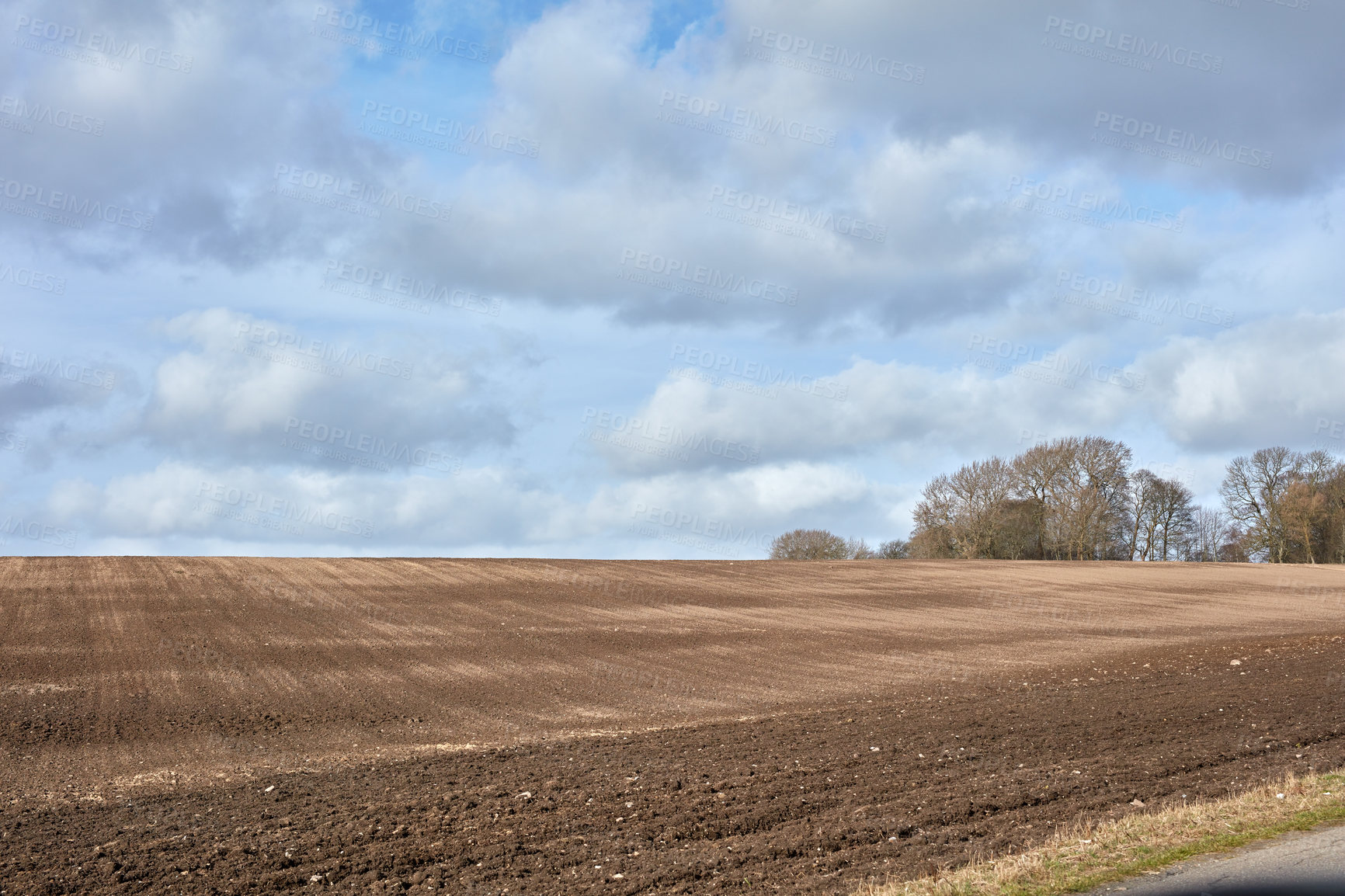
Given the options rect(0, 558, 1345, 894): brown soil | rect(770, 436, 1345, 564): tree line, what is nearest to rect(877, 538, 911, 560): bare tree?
rect(770, 436, 1345, 564): tree line

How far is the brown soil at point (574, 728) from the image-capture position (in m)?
10.0

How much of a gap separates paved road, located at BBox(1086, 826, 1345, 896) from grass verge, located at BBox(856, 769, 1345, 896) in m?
0.18

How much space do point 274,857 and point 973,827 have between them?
7.66 m

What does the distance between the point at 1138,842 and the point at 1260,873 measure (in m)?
1.08

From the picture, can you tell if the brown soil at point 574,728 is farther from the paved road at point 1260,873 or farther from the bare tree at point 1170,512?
the bare tree at point 1170,512

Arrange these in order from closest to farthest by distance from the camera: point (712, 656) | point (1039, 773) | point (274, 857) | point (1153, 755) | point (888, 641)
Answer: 1. point (274, 857)
2. point (1039, 773)
3. point (1153, 755)
4. point (712, 656)
5. point (888, 641)

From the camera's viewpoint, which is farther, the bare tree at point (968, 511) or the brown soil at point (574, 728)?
the bare tree at point (968, 511)

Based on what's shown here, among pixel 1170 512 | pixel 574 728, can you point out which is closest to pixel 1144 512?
pixel 1170 512

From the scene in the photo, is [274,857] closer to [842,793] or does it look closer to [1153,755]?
[842,793]

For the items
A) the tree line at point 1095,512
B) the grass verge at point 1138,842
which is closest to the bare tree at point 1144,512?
the tree line at point 1095,512

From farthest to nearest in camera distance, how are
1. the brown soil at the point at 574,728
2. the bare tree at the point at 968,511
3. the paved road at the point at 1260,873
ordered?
1. the bare tree at the point at 968,511
2. the brown soil at the point at 574,728
3. the paved road at the point at 1260,873

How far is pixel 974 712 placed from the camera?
17578 mm

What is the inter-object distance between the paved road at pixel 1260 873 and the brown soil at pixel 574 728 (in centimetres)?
161

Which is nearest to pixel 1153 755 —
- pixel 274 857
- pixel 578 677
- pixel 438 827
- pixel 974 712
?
pixel 974 712
